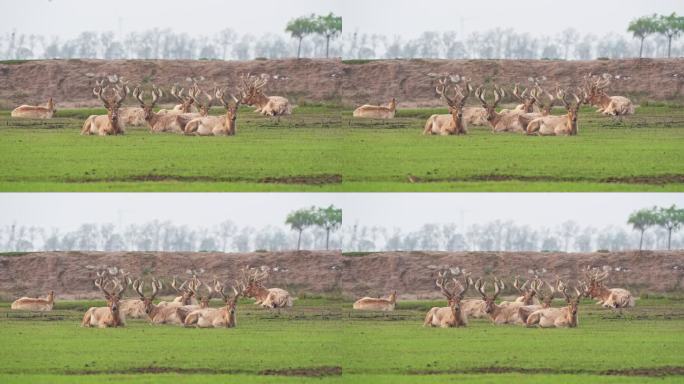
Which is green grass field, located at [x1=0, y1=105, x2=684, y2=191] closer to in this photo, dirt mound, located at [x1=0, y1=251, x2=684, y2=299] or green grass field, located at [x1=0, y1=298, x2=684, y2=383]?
dirt mound, located at [x1=0, y1=251, x2=684, y2=299]

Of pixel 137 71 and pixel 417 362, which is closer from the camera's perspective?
pixel 417 362

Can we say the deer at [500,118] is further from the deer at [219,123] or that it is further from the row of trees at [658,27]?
the deer at [219,123]

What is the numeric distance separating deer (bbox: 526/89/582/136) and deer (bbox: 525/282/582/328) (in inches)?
69.2

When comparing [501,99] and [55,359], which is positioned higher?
[501,99]

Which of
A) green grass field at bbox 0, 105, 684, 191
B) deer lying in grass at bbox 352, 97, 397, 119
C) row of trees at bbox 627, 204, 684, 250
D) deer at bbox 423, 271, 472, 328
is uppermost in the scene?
deer lying in grass at bbox 352, 97, 397, 119

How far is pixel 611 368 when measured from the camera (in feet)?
43.4

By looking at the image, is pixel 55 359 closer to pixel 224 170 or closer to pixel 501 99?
pixel 224 170

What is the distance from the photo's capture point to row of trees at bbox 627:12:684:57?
14.2 metres

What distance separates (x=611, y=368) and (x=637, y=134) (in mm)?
2777

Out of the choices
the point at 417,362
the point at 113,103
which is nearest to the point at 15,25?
the point at 113,103

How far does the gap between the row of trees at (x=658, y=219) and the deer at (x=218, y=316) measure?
13.8 feet

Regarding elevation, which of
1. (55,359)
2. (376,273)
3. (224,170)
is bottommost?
(55,359)

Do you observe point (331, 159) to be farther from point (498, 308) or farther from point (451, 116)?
point (498, 308)

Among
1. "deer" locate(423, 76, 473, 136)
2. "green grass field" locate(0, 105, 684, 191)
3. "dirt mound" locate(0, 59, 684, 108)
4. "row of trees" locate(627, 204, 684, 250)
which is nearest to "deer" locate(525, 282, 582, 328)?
"row of trees" locate(627, 204, 684, 250)
